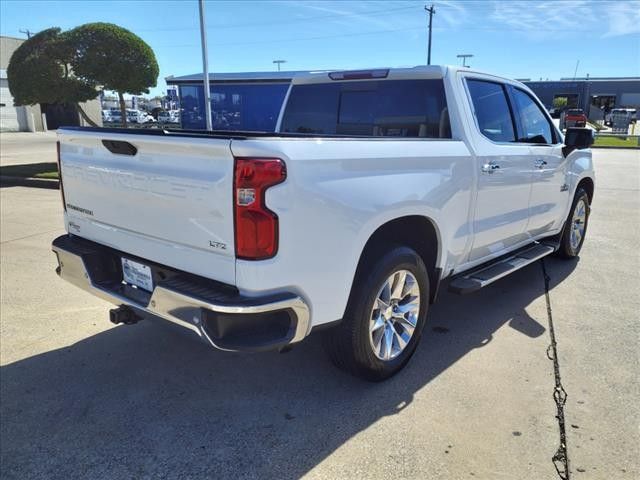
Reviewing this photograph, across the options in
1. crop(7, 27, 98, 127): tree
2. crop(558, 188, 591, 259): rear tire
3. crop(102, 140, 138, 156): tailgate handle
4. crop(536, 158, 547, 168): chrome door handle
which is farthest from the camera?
crop(7, 27, 98, 127): tree

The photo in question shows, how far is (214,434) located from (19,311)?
101 inches

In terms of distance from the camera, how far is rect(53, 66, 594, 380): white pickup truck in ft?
7.75

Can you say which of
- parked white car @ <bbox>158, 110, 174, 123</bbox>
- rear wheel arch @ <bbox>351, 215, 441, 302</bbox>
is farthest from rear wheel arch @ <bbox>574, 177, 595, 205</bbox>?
parked white car @ <bbox>158, 110, 174, 123</bbox>

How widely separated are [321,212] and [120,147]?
1.21 m

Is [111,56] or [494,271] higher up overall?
[111,56]

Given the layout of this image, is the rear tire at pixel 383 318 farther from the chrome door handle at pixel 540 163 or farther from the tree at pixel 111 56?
the tree at pixel 111 56

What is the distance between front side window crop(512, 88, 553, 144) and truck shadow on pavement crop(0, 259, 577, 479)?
1.70 metres

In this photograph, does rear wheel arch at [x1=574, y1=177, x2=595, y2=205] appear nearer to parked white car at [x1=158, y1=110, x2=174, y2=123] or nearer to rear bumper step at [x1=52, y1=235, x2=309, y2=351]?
rear bumper step at [x1=52, y1=235, x2=309, y2=351]

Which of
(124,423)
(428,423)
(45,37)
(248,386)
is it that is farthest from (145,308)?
(45,37)

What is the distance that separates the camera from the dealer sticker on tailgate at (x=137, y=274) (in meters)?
2.86

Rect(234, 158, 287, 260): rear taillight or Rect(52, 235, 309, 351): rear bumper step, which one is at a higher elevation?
Rect(234, 158, 287, 260): rear taillight

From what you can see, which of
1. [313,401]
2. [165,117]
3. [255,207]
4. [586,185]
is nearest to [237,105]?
[586,185]

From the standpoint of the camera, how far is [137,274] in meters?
2.93

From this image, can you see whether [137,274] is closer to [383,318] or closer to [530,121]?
[383,318]
